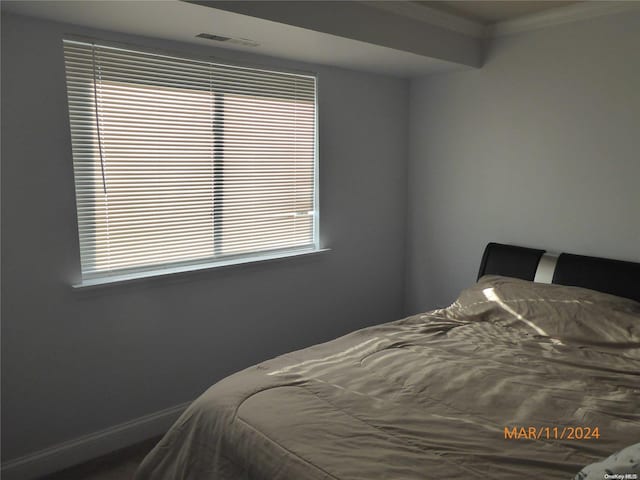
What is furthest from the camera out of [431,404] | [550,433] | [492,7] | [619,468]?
[492,7]

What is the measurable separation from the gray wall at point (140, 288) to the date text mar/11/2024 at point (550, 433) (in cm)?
182

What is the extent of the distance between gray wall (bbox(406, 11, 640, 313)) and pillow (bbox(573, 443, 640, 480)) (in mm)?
1885

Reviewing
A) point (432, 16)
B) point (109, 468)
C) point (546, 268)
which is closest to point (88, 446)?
point (109, 468)

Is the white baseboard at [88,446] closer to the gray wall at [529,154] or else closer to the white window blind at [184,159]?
the white window blind at [184,159]

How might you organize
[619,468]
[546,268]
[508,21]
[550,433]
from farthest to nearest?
[508,21], [546,268], [550,433], [619,468]

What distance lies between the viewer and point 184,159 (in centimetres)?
276

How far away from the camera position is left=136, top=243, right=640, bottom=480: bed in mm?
1480

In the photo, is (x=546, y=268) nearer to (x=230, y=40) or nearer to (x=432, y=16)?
(x=432, y=16)

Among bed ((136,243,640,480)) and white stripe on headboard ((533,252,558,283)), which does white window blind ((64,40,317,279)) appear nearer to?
bed ((136,243,640,480))

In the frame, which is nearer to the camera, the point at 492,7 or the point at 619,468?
the point at 619,468

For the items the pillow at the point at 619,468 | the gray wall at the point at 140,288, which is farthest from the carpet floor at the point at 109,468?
the pillow at the point at 619,468

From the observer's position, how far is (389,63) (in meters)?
3.20

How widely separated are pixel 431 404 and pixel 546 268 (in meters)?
1.57

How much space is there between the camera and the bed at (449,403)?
4.86ft
